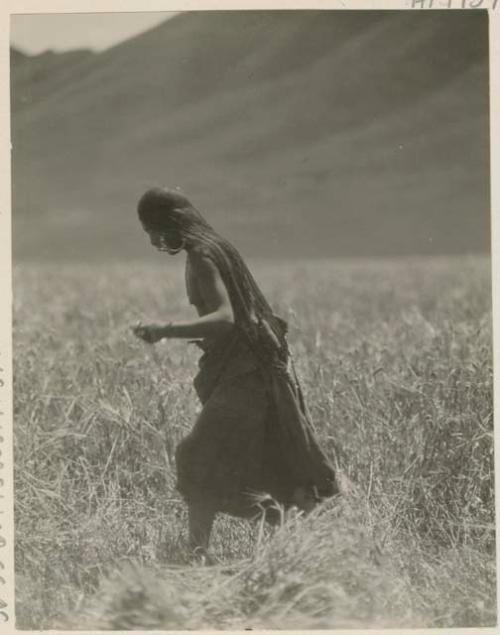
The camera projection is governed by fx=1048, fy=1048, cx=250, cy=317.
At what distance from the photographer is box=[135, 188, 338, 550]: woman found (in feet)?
13.4

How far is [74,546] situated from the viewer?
186 inches

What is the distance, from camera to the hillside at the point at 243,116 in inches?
197

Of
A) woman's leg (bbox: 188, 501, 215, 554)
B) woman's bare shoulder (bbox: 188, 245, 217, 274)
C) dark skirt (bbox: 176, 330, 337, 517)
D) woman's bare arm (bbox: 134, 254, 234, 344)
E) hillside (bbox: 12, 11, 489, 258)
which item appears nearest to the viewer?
woman's bare arm (bbox: 134, 254, 234, 344)

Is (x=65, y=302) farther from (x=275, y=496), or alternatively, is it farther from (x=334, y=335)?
(x=275, y=496)

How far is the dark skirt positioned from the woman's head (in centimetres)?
44

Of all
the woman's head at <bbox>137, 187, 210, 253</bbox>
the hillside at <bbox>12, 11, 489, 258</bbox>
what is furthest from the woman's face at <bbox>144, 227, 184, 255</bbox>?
the hillside at <bbox>12, 11, 489, 258</bbox>

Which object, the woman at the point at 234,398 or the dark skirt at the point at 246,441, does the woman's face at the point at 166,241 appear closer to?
the woman at the point at 234,398

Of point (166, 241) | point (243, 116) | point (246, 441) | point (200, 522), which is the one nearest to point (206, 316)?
point (166, 241)

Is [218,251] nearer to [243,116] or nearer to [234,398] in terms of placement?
[234,398]

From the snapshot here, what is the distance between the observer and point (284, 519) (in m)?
4.34

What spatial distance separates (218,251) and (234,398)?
598 millimetres

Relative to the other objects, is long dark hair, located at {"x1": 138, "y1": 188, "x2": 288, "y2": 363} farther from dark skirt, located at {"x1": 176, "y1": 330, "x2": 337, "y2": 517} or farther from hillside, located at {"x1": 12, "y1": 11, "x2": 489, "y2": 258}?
hillside, located at {"x1": 12, "y1": 11, "x2": 489, "y2": 258}

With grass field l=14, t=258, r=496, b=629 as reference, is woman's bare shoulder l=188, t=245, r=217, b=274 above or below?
above

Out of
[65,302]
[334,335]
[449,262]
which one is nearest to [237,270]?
[334,335]
